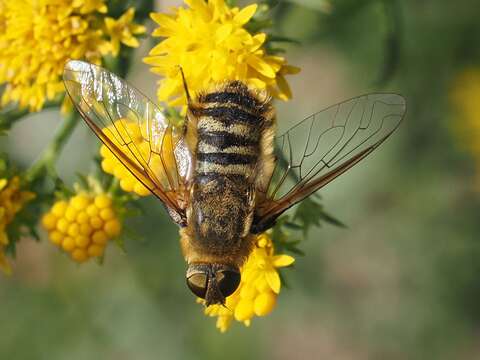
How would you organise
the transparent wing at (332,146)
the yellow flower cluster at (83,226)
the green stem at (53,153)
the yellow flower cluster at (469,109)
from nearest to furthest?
the transparent wing at (332,146) < the yellow flower cluster at (83,226) < the green stem at (53,153) < the yellow flower cluster at (469,109)

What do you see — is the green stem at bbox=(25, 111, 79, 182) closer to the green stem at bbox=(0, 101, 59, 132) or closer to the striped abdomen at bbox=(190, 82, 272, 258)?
the green stem at bbox=(0, 101, 59, 132)

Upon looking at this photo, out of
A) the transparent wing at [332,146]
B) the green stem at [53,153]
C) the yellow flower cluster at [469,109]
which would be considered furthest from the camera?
the yellow flower cluster at [469,109]

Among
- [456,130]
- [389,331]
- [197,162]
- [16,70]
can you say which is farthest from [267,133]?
[389,331]

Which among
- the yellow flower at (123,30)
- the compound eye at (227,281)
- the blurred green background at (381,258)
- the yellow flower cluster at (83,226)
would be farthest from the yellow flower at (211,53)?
the blurred green background at (381,258)

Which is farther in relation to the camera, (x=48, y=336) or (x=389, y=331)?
(x=389, y=331)

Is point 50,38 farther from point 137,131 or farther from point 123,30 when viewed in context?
point 137,131

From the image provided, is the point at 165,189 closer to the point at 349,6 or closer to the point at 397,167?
the point at 349,6

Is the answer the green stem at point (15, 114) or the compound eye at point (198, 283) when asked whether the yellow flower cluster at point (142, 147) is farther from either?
the green stem at point (15, 114)
